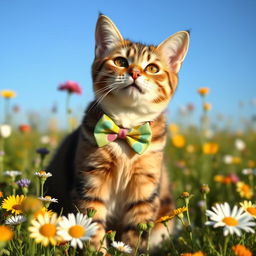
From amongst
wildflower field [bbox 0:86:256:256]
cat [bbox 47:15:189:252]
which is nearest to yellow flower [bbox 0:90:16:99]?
wildflower field [bbox 0:86:256:256]

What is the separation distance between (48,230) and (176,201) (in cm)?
134

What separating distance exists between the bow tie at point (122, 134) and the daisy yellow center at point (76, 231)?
2.64 feet

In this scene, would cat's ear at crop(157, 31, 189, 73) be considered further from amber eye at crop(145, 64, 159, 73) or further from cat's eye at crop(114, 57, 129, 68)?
cat's eye at crop(114, 57, 129, 68)

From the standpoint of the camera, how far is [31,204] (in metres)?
1.10

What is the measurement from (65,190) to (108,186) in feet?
1.37

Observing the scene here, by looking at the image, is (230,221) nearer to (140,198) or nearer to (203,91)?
(140,198)

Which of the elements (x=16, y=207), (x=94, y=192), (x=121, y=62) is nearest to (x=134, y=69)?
(x=121, y=62)

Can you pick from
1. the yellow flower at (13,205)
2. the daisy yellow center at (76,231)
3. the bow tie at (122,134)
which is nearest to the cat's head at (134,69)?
the bow tie at (122,134)

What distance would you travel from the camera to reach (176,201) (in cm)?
240

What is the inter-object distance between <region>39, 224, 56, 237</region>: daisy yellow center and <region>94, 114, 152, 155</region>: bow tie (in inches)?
32.8

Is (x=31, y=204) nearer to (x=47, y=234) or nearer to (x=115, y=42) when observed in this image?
(x=47, y=234)

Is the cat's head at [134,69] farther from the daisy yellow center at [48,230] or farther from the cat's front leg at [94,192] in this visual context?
the daisy yellow center at [48,230]

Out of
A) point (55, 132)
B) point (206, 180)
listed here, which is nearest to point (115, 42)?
point (206, 180)

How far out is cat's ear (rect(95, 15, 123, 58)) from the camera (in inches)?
85.7
